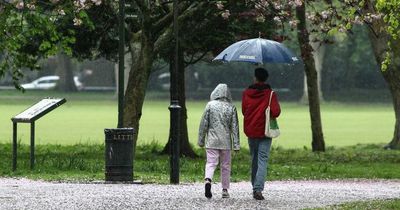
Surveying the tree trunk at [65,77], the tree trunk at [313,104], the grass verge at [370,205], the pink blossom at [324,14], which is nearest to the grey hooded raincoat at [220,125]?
the grass verge at [370,205]

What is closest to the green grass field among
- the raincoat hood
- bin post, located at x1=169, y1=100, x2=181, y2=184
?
bin post, located at x1=169, y1=100, x2=181, y2=184

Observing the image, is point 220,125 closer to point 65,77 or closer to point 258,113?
point 258,113

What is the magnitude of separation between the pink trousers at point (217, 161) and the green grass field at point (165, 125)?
2101cm

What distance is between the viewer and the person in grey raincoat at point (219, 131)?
17.1 m

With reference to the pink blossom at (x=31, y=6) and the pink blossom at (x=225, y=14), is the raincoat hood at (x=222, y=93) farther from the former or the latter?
the pink blossom at (x=225, y=14)

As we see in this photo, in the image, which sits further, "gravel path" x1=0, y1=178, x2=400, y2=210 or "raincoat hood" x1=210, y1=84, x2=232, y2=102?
"raincoat hood" x1=210, y1=84, x2=232, y2=102

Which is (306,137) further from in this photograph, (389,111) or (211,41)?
(389,111)

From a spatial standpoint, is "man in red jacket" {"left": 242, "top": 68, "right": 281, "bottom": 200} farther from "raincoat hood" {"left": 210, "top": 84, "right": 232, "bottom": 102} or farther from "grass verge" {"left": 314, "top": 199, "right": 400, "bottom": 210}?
"grass verge" {"left": 314, "top": 199, "right": 400, "bottom": 210}

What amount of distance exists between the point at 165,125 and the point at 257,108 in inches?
1371

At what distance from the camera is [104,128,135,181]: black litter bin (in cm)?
2039

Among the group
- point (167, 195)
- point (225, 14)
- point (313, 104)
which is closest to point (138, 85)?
point (225, 14)

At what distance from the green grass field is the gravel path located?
18246mm

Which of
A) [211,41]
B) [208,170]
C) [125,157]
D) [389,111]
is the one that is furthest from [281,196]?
[389,111]

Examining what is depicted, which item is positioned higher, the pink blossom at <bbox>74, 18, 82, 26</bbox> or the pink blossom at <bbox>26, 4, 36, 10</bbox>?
the pink blossom at <bbox>26, 4, 36, 10</bbox>
